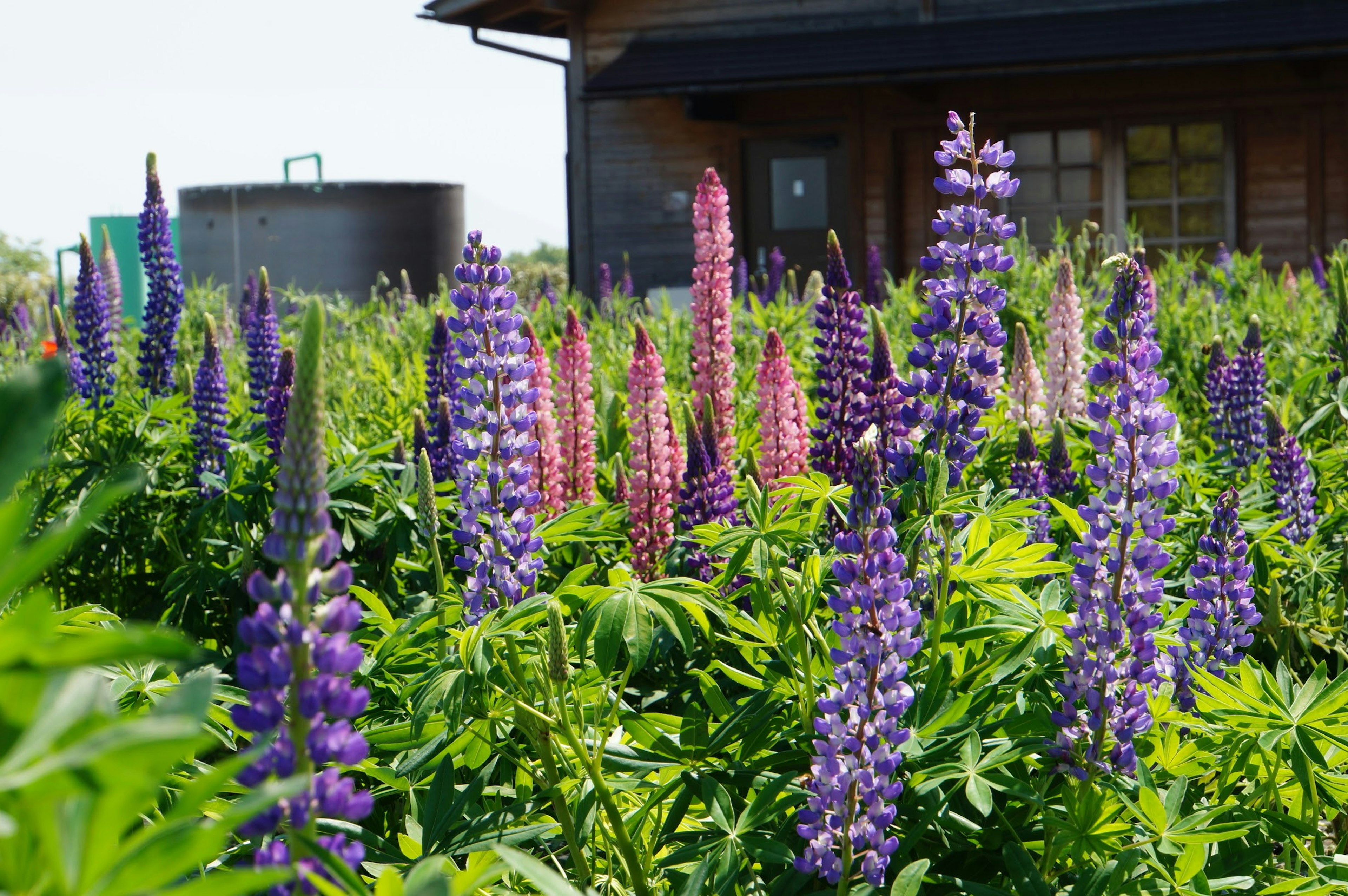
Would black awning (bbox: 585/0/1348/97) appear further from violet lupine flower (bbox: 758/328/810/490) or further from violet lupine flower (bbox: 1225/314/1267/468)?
violet lupine flower (bbox: 758/328/810/490)

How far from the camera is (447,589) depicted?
9.46ft

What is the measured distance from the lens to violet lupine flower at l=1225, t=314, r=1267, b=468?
13.5 feet

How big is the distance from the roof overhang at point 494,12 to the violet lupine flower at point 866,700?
15.1 metres

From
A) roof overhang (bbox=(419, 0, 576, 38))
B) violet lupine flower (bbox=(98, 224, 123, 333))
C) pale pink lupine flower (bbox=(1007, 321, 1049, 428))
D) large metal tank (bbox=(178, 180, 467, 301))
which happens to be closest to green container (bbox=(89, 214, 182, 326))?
large metal tank (bbox=(178, 180, 467, 301))

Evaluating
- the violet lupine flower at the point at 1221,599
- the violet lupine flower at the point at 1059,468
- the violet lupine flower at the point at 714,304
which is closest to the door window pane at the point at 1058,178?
the violet lupine flower at the point at 714,304

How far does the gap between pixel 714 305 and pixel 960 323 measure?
204 cm

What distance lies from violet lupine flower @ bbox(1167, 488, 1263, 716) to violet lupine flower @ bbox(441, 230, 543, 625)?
1265mm

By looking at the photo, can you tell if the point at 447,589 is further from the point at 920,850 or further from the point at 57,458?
the point at 57,458

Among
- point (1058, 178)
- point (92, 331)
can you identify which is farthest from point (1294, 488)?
point (1058, 178)

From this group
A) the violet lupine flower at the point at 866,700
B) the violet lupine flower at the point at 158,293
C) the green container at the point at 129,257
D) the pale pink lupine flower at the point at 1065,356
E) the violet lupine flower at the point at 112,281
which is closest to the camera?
the violet lupine flower at the point at 866,700

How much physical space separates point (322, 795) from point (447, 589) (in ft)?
5.63

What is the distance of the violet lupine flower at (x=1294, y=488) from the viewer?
355 cm

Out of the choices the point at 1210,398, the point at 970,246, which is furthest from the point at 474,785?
the point at 1210,398

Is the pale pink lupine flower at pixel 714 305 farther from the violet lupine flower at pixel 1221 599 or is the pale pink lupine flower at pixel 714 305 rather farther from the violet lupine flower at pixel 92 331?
the violet lupine flower at pixel 92 331
